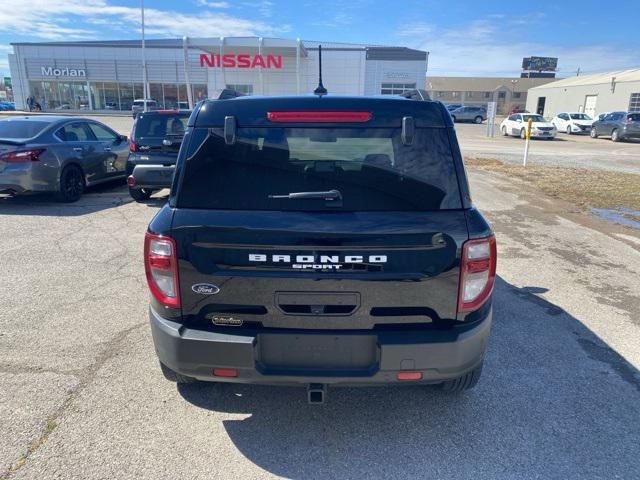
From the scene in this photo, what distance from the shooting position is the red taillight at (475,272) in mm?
2396

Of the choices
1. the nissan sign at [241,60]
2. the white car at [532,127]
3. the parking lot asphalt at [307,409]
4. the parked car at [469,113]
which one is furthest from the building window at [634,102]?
the parking lot asphalt at [307,409]

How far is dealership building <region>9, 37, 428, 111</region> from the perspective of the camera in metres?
44.4

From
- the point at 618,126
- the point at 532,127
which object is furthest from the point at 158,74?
the point at 618,126

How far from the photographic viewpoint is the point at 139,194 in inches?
367

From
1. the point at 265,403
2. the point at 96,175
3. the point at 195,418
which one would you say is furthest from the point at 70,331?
the point at 96,175

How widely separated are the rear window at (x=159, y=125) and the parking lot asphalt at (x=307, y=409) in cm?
519

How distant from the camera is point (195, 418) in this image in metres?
2.86

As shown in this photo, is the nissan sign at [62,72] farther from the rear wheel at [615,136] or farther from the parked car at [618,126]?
the rear wheel at [615,136]

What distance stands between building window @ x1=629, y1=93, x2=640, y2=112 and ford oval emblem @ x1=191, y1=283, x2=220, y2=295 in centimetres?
4902

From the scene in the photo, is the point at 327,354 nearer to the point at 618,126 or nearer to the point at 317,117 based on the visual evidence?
the point at 317,117

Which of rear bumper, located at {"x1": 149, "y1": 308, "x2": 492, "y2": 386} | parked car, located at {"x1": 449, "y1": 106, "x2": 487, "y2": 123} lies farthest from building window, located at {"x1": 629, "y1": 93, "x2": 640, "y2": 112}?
rear bumper, located at {"x1": 149, "y1": 308, "x2": 492, "y2": 386}

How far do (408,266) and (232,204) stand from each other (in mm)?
974

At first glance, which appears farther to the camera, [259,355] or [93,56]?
[93,56]

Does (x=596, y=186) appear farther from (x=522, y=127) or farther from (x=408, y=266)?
(x=522, y=127)
